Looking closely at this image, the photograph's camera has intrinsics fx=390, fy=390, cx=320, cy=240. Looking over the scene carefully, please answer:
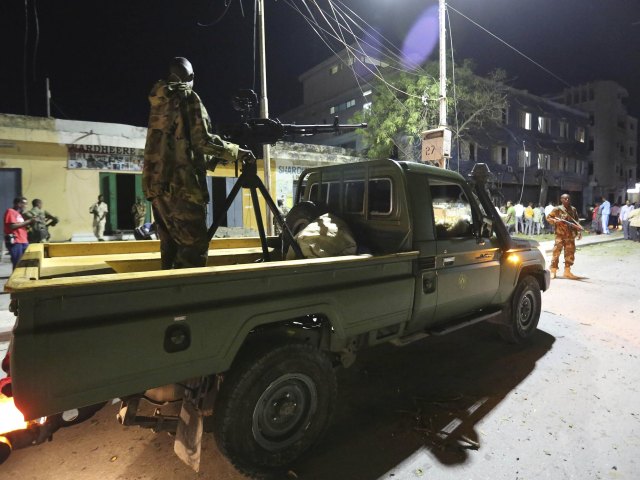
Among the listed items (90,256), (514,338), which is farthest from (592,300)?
(90,256)

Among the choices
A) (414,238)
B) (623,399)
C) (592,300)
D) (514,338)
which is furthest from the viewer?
(592,300)

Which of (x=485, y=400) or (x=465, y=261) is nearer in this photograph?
(x=485, y=400)

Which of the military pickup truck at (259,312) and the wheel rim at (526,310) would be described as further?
the wheel rim at (526,310)

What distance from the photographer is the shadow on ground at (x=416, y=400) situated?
2.61 meters

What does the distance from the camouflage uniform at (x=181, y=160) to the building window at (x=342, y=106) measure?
24281 mm

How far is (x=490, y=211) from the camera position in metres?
4.01

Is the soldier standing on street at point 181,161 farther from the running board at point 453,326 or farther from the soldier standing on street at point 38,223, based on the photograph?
the soldier standing on street at point 38,223

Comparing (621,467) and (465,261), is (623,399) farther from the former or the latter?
(465,261)

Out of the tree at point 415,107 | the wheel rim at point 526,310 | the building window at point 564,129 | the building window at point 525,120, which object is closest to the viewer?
the wheel rim at point 526,310

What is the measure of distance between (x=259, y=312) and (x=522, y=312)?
377 centimetres

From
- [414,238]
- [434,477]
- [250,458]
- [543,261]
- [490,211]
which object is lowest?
[434,477]

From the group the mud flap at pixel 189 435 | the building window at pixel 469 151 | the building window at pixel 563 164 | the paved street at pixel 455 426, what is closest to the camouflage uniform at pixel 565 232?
the paved street at pixel 455 426

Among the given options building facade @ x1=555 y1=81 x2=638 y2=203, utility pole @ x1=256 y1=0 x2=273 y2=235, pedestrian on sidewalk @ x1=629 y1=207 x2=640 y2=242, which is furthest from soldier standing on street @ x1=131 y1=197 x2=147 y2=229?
building facade @ x1=555 y1=81 x2=638 y2=203

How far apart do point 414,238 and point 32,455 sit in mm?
→ 3088
